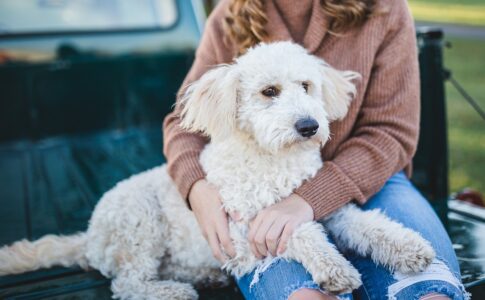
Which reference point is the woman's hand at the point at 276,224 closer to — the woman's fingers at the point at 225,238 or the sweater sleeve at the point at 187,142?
the woman's fingers at the point at 225,238

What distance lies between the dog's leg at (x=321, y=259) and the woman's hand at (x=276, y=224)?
3 centimetres

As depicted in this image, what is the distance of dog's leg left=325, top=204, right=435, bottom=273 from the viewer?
178 cm

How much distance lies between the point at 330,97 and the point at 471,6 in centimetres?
1742

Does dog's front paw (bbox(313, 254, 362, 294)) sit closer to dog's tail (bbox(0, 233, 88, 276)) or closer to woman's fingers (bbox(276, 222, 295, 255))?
woman's fingers (bbox(276, 222, 295, 255))

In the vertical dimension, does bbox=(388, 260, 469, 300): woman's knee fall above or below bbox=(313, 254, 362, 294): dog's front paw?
below

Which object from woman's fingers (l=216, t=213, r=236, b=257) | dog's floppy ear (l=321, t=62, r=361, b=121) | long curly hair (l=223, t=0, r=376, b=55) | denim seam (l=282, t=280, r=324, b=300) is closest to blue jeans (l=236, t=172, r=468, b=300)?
denim seam (l=282, t=280, r=324, b=300)

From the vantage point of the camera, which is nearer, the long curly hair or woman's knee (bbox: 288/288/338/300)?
woman's knee (bbox: 288/288/338/300)

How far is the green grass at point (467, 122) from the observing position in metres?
5.47

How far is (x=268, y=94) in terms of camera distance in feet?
6.91

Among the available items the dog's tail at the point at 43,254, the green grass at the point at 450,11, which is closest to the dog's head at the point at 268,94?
the dog's tail at the point at 43,254

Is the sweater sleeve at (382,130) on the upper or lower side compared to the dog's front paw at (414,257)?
upper

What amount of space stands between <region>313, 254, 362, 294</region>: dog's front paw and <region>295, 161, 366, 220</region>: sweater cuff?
12.0 inches

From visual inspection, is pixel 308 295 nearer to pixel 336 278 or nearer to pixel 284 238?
pixel 336 278

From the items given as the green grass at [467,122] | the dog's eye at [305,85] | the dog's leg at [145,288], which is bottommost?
the green grass at [467,122]
